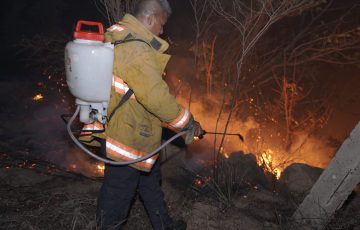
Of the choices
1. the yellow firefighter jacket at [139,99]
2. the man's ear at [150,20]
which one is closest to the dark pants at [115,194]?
the yellow firefighter jacket at [139,99]

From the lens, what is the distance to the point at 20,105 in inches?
272

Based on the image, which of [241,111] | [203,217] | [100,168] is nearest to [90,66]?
[203,217]

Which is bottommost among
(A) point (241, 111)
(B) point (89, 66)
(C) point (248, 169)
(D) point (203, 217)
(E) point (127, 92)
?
(A) point (241, 111)

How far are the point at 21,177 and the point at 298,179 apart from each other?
3.89 meters

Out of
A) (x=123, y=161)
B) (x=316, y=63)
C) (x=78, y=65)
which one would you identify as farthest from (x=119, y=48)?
(x=316, y=63)

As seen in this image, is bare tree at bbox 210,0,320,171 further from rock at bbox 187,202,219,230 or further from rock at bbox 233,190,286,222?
rock at bbox 187,202,219,230

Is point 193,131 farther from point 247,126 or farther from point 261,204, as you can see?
point 247,126

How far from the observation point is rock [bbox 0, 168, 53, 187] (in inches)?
162

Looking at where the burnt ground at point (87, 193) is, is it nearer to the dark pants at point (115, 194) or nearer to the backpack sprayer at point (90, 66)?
the dark pants at point (115, 194)

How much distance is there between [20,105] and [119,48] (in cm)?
523

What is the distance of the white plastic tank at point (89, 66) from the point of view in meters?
2.55

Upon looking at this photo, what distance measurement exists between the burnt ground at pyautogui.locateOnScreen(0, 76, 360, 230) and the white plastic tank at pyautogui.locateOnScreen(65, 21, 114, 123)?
4.42ft

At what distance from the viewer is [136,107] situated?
2783 mm

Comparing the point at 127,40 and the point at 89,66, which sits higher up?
the point at 127,40
